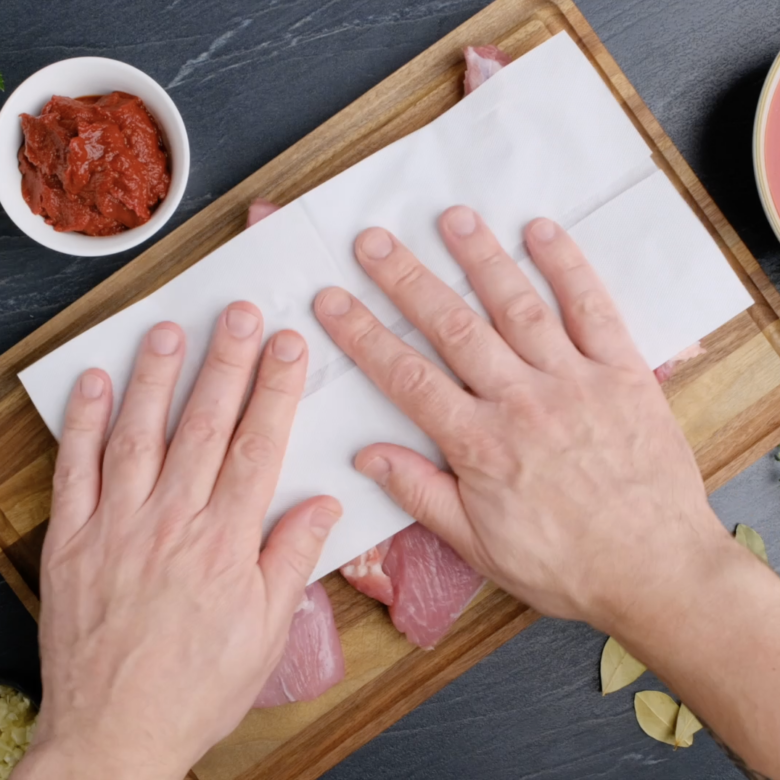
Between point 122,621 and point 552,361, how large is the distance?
68 cm

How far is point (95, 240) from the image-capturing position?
42.6 inches

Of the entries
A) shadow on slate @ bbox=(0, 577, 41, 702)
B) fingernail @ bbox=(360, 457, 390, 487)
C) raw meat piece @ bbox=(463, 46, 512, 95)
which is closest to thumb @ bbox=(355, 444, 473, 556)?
fingernail @ bbox=(360, 457, 390, 487)

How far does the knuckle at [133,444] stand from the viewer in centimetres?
103

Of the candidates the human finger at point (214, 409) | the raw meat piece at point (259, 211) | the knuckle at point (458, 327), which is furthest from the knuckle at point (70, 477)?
the knuckle at point (458, 327)

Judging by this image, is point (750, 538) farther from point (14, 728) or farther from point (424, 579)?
point (14, 728)

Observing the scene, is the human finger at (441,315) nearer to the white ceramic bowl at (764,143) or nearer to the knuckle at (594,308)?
the knuckle at (594,308)

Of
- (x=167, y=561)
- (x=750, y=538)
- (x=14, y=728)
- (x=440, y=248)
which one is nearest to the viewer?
(x=167, y=561)

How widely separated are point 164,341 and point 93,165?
0.84ft

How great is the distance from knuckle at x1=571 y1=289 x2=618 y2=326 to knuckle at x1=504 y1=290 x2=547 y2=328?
5cm

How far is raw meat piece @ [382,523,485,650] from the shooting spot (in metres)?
1.13

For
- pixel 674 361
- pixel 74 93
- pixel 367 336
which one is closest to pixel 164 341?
pixel 367 336

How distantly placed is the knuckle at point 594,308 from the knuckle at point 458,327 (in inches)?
5.9

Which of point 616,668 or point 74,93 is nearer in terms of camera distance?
point 74,93

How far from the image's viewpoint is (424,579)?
113 centimetres
